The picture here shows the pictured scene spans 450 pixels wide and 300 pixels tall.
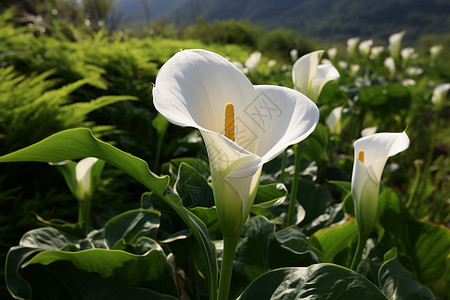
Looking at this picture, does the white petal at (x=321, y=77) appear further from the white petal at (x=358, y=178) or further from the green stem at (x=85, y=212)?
the green stem at (x=85, y=212)

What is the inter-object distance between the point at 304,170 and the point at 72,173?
0.60m

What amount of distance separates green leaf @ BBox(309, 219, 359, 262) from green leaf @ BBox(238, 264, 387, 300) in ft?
0.65

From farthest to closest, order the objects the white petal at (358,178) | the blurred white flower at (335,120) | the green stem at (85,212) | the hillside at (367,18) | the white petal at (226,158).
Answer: the hillside at (367,18) < the blurred white flower at (335,120) < the green stem at (85,212) < the white petal at (358,178) < the white petal at (226,158)

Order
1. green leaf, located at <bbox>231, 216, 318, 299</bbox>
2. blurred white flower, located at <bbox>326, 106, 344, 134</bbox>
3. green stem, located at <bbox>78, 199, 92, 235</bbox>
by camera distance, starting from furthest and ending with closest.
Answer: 1. blurred white flower, located at <bbox>326, 106, 344, 134</bbox>
2. green stem, located at <bbox>78, 199, 92, 235</bbox>
3. green leaf, located at <bbox>231, 216, 318, 299</bbox>

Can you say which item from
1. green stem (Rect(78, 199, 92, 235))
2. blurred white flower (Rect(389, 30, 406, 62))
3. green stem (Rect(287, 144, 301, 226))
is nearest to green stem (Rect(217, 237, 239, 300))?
green stem (Rect(287, 144, 301, 226))

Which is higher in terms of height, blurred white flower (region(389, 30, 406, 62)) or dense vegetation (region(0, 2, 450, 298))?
dense vegetation (region(0, 2, 450, 298))

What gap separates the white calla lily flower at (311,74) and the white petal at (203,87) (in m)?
0.25

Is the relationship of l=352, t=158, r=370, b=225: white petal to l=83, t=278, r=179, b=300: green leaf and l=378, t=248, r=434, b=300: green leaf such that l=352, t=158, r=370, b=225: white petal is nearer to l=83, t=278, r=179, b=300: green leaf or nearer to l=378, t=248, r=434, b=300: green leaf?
l=378, t=248, r=434, b=300: green leaf

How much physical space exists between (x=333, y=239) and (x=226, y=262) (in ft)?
1.00

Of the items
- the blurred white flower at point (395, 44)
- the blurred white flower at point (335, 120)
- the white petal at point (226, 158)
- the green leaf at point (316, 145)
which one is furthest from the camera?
the blurred white flower at point (395, 44)

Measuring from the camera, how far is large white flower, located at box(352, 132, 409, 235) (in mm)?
506

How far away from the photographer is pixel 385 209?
31.2 inches

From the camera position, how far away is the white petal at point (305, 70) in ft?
2.13

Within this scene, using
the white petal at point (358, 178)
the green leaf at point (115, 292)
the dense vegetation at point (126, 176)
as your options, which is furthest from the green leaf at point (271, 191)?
the green leaf at point (115, 292)
